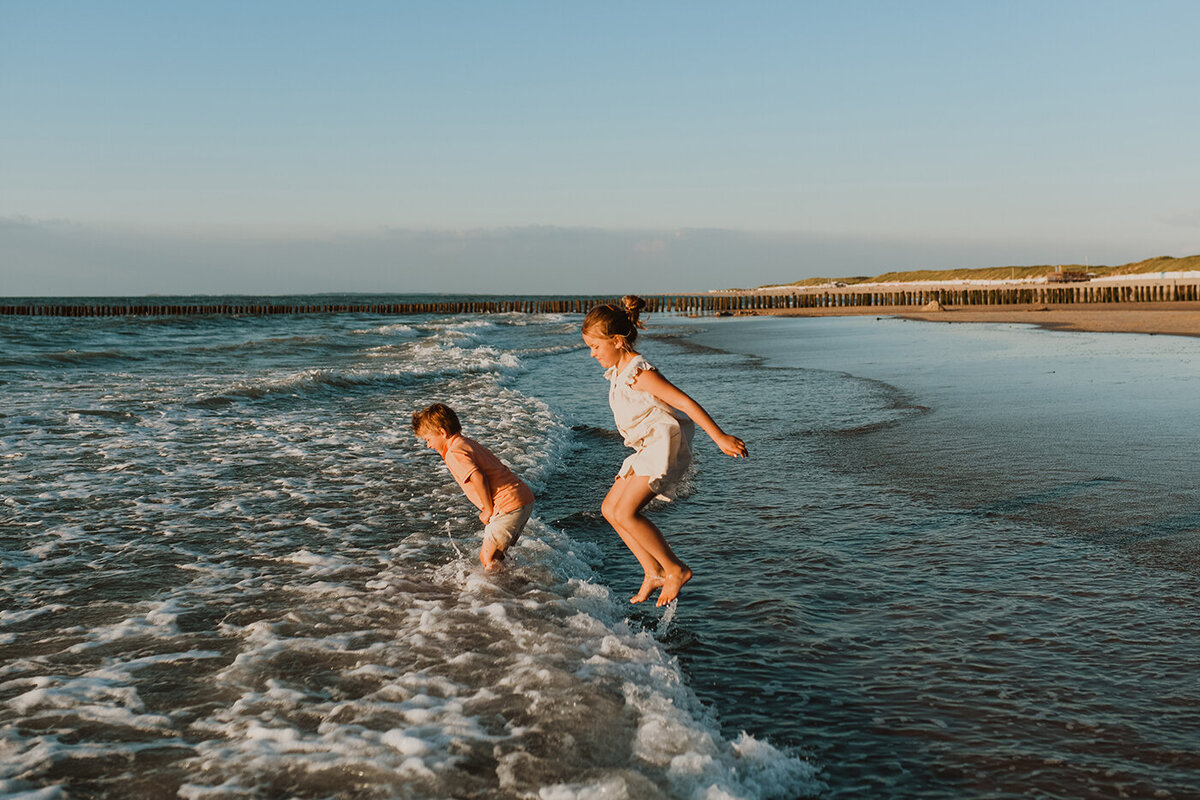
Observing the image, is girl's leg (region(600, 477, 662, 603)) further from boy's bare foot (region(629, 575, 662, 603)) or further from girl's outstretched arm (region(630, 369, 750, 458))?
girl's outstretched arm (region(630, 369, 750, 458))

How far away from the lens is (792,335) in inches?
1415

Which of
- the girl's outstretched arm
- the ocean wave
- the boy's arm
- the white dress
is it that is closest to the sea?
the boy's arm

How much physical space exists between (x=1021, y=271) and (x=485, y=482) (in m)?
124

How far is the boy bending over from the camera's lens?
5.52m

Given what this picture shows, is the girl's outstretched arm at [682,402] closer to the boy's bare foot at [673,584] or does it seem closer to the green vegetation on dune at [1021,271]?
the boy's bare foot at [673,584]

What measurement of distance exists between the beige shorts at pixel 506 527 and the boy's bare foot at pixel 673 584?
116cm

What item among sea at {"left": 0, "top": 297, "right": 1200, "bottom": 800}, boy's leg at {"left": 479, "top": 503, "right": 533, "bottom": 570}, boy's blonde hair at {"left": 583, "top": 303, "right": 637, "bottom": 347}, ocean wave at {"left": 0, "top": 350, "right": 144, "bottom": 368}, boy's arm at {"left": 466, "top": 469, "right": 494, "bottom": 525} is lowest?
sea at {"left": 0, "top": 297, "right": 1200, "bottom": 800}

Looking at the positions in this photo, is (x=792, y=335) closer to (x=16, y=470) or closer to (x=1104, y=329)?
(x=1104, y=329)

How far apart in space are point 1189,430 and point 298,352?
974 inches

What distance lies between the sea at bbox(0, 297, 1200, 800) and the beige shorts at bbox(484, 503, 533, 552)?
213 millimetres

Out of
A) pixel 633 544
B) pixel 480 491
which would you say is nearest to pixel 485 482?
pixel 480 491

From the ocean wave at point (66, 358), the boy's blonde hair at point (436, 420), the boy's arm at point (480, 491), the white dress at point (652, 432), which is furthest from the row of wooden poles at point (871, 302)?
the boy's blonde hair at point (436, 420)

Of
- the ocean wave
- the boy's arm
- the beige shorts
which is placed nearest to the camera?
the boy's arm

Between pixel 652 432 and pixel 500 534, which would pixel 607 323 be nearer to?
pixel 652 432
